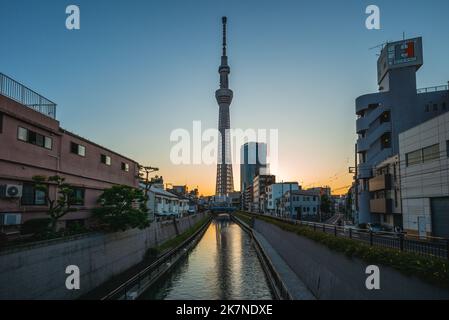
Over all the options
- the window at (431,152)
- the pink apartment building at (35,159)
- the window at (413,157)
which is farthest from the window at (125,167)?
the window at (431,152)

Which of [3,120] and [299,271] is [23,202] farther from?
[299,271]

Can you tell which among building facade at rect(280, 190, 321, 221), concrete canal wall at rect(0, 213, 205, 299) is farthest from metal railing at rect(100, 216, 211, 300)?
building facade at rect(280, 190, 321, 221)

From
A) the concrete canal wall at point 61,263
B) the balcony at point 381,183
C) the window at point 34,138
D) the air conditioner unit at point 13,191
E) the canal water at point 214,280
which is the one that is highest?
the window at point 34,138

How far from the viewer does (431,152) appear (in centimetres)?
2694

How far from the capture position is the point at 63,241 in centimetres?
1803

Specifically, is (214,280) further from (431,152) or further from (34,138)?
(431,152)

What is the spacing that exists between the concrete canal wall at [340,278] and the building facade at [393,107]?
21.7 metres

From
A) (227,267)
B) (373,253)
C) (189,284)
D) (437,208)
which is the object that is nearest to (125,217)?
(189,284)

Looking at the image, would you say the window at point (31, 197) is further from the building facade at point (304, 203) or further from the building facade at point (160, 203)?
the building facade at point (304, 203)

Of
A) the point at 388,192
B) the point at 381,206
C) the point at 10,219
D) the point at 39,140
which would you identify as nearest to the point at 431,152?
the point at 388,192

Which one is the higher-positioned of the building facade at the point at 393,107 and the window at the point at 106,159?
the building facade at the point at 393,107

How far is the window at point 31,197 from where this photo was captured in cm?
1950
